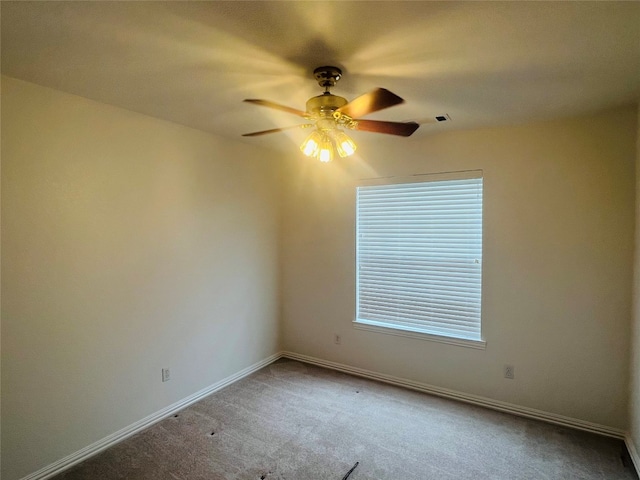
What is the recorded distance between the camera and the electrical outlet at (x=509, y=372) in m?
3.07

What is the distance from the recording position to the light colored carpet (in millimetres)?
2301

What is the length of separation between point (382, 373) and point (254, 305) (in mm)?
1585

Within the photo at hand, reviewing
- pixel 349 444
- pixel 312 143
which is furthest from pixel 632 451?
pixel 312 143

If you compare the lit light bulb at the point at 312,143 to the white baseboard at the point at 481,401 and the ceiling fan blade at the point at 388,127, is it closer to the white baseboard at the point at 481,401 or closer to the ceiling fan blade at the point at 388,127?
the ceiling fan blade at the point at 388,127

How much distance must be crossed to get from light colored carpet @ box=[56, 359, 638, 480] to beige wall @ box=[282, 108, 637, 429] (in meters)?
0.30

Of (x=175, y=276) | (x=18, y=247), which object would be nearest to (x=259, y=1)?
(x=18, y=247)

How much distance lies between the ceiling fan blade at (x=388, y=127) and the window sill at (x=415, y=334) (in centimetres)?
209

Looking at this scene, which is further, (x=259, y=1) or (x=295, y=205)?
(x=295, y=205)

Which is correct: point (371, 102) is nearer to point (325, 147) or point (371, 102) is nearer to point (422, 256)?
point (325, 147)

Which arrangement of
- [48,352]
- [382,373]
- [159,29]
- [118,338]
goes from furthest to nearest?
[382,373] < [118,338] < [48,352] < [159,29]

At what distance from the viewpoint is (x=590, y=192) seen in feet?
9.01

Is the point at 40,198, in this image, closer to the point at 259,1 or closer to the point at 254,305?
the point at 259,1

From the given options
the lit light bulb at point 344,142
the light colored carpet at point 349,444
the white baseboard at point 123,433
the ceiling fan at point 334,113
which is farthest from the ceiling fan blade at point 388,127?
the white baseboard at point 123,433

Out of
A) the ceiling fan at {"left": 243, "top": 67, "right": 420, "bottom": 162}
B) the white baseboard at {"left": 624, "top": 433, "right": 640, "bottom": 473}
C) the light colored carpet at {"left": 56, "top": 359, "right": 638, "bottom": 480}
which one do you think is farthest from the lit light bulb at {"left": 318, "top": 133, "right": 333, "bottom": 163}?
the white baseboard at {"left": 624, "top": 433, "right": 640, "bottom": 473}
